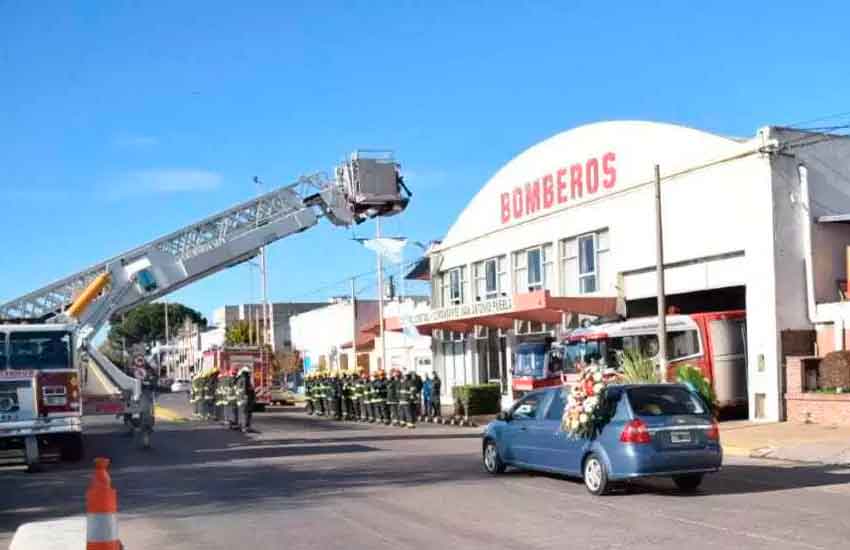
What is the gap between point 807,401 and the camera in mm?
24766

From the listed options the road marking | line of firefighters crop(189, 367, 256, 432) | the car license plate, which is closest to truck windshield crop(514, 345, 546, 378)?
line of firefighters crop(189, 367, 256, 432)

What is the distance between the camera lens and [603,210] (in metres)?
33.2

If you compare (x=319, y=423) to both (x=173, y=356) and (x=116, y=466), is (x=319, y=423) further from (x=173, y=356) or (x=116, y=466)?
(x=173, y=356)

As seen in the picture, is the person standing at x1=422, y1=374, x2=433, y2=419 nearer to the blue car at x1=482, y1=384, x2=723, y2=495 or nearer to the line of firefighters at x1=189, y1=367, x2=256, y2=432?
the line of firefighters at x1=189, y1=367, x2=256, y2=432

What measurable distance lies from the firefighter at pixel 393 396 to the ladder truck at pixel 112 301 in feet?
19.0

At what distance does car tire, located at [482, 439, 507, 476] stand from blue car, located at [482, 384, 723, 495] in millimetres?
1310

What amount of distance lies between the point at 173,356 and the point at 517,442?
4459 inches

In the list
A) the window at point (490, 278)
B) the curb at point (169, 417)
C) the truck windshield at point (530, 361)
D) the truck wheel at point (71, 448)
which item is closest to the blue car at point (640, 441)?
the truck wheel at point (71, 448)

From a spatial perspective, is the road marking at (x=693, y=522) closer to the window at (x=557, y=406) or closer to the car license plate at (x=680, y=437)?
the window at (x=557, y=406)

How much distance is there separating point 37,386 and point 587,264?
19365 millimetres

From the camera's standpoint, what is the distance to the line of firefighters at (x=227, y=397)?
31.0 m

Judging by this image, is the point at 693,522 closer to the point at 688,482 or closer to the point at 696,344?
the point at 688,482

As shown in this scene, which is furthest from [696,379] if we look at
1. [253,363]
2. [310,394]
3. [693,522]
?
[253,363]

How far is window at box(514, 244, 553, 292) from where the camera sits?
122 feet
